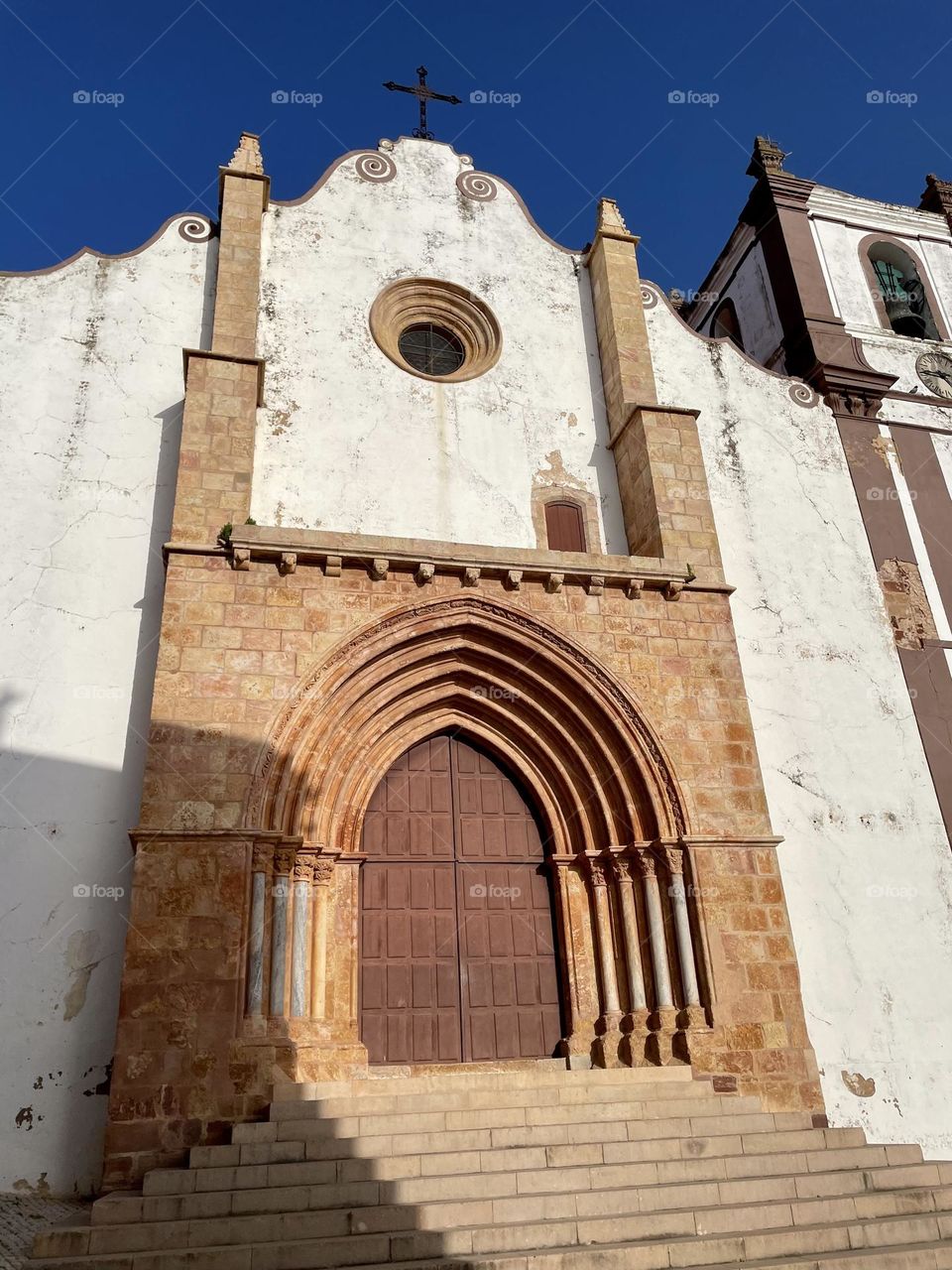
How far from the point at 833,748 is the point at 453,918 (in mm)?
4393

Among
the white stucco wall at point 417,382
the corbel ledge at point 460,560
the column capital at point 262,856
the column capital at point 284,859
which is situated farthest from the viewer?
the white stucco wall at point 417,382

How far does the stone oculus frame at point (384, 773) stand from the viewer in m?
7.35

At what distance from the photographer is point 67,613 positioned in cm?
901

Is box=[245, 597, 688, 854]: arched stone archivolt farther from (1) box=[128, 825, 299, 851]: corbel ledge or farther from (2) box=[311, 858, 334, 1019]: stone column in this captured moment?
(1) box=[128, 825, 299, 851]: corbel ledge

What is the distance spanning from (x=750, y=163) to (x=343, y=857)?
44.5 feet

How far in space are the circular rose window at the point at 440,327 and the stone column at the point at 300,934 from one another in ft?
20.2

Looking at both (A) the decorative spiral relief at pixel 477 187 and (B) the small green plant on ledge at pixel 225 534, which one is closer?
(B) the small green plant on ledge at pixel 225 534

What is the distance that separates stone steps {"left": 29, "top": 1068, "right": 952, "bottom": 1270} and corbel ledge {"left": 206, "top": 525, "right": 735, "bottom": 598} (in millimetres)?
4455

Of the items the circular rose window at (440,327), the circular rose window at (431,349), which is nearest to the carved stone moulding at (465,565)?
the circular rose window at (440,327)

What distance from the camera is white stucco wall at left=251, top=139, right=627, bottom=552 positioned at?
34.4ft

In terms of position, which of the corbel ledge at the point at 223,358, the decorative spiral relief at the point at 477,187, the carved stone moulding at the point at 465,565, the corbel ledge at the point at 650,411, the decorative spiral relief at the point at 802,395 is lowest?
the carved stone moulding at the point at 465,565

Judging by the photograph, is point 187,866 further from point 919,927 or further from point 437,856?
point 919,927

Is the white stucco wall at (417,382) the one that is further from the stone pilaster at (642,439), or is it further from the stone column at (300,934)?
the stone column at (300,934)

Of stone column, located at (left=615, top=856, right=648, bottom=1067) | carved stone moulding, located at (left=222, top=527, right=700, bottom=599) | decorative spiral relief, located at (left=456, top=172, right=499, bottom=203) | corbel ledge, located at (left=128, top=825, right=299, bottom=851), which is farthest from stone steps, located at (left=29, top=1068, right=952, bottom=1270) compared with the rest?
decorative spiral relief, located at (left=456, top=172, right=499, bottom=203)
